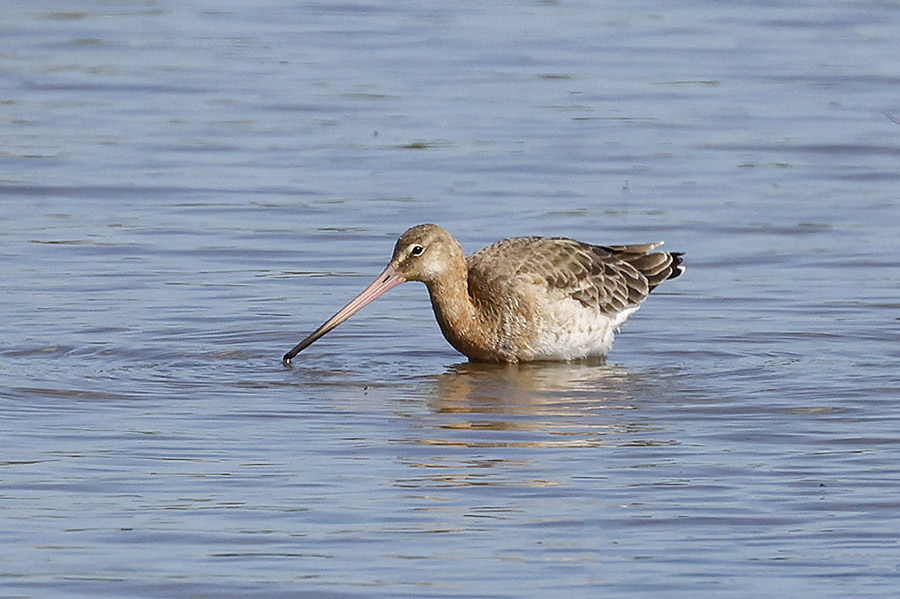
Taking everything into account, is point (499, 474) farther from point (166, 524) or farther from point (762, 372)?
point (762, 372)

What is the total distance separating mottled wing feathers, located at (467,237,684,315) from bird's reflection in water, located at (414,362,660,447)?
0.36 m

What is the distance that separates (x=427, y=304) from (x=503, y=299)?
1.26 meters

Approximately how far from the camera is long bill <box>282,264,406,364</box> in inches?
384

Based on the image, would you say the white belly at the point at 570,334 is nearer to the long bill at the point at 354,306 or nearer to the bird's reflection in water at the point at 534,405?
the bird's reflection in water at the point at 534,405

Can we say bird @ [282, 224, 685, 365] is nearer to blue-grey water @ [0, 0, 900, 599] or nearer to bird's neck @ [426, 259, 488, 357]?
bird's neck @ [426, 259, 488, 357]

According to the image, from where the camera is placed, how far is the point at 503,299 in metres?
10.1

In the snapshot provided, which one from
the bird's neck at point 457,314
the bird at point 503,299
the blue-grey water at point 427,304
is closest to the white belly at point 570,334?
the bird at point 503,299

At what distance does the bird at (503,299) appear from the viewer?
1003 centimetres

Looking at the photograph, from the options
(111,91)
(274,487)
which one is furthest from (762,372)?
(111,91)

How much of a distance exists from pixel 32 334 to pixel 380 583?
411cm

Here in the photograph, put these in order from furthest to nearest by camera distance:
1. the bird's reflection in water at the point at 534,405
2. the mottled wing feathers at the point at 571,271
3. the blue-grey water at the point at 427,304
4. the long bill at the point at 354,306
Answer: the mottled wing feathers at the point at 571,271 → the long bill at the point at 354,306 → the bird's reflection in water at the point at 534,405 → the blue-grey water at the point at 427,304

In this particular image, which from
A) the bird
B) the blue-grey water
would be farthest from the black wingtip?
the bird

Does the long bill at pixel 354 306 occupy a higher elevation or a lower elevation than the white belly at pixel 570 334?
higher

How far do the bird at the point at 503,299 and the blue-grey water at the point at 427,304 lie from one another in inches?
6.8
